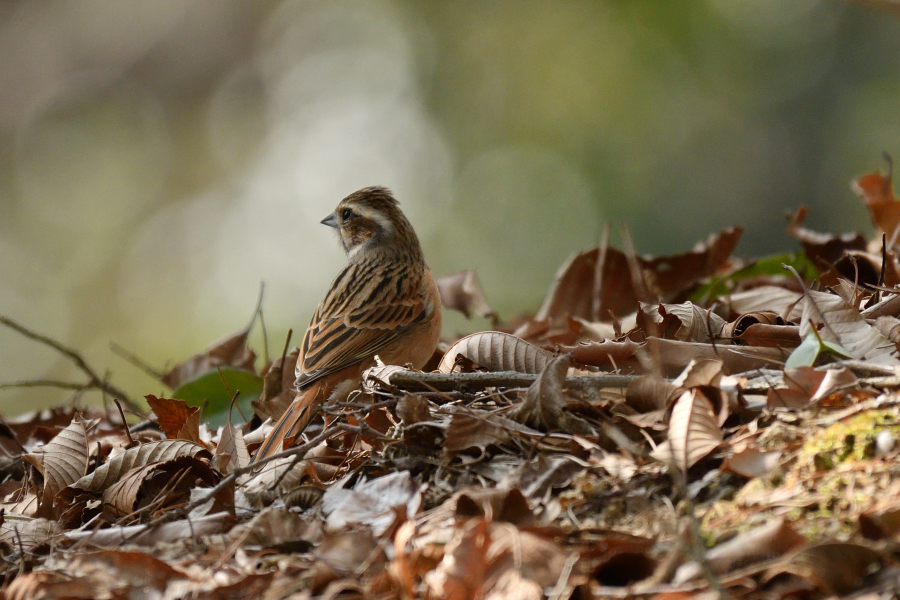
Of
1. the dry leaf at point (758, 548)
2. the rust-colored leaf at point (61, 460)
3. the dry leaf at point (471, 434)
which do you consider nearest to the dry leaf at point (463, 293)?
the rust-colored leaf at point (61, 460)

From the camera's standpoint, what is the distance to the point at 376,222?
22.6 ft

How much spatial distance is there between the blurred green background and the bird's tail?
1248 centimetres

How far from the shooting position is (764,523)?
2.46 meters

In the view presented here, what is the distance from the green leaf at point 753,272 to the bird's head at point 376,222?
2292mm

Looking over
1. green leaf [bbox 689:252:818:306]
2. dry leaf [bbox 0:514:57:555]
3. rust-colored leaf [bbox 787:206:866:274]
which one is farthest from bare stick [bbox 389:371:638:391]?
rust-colored leaf [bbox 787:206:866:274]

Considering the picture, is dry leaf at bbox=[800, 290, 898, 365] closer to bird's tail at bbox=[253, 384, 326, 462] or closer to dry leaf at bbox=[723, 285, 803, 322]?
dry leaf at bbox=[723, 285, 803, 322]

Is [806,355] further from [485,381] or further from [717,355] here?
[485,381]

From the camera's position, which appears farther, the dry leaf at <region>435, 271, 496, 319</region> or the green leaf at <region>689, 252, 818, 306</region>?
the dry leaf at <region>435, 271, 496, 319</region>

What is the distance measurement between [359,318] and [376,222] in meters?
1.38

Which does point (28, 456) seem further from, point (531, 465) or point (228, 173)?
point (228, 173)

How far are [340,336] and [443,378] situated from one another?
2.05 metres

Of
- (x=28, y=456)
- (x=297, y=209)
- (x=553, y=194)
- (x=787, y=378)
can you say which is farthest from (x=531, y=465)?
(x=297, y=209)

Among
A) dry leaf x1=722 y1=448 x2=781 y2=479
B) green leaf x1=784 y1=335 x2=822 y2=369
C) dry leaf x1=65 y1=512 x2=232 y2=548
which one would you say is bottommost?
dry leaf x1=65 y1=512 x2=232 y2=548

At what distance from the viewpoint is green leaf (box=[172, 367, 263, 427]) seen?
217 inches
